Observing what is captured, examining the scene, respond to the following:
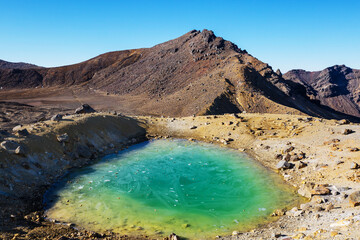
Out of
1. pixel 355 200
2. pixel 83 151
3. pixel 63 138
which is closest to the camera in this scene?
pixel 355 200

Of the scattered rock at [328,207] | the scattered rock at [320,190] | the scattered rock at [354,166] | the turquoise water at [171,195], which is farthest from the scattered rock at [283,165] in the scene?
the scattered rock at [328,207]

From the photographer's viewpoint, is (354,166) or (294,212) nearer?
(294,212)

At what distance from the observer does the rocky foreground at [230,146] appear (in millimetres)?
10273

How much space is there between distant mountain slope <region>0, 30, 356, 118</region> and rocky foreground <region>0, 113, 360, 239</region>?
1435 cm

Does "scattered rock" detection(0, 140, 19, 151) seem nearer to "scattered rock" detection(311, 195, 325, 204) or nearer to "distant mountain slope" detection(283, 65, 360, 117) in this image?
"scattered rock" detection(311, 195, 325, 204)

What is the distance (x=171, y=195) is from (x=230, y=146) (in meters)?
10.0

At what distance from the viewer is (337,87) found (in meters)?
119

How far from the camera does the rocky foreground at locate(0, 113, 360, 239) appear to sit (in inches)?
404

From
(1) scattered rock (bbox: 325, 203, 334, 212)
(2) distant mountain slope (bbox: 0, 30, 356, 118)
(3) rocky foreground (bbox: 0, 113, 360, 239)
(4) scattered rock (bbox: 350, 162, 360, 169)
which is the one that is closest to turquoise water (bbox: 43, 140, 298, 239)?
(3) rocky foreground (bbox: 0, 113, 360, 239)

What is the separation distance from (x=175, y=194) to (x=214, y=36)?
65417 millimetres

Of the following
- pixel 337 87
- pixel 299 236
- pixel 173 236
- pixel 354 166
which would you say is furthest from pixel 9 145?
pixel 337 87

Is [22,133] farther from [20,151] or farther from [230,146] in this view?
[230,146]

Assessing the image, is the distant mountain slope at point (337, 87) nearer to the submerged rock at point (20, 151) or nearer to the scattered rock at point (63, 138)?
the scattered rock at point (63, 138)

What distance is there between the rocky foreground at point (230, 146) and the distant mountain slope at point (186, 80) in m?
14.4
